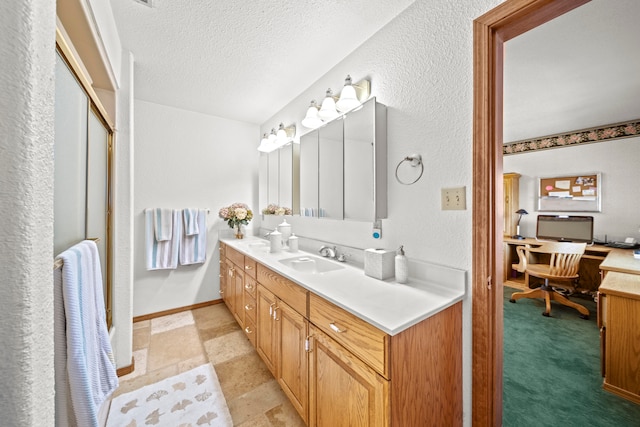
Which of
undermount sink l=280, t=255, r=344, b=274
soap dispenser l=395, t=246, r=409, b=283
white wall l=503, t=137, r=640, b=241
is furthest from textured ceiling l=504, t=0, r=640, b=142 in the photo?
undermount sink l=280, t=255, r=344, b=274

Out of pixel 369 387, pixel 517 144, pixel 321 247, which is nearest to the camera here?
pixel 369 387

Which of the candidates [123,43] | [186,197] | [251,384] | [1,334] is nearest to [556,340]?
[251,384]

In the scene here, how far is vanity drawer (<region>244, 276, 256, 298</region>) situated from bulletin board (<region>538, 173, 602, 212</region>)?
4.53 m

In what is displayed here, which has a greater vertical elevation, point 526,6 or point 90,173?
point 526,6

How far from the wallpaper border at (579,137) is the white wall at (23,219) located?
17.1 ft

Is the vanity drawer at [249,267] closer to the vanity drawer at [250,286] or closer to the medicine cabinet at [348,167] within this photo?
the vanity drawer at [250,286]

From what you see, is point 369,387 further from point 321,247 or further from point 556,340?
point 556,340

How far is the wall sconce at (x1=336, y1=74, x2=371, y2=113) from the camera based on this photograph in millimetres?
1619

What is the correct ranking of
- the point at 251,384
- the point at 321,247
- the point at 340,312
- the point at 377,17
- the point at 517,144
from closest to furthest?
the point at 340,312 < the point at 377,17 < the point at 251,384 < the point at 321,247 < the point at 517,144

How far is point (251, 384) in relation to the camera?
5.39ft

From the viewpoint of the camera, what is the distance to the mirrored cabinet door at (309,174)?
2041 mm

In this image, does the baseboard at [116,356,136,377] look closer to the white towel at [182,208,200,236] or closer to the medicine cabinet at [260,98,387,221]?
the white towel at [182,208,200,236]

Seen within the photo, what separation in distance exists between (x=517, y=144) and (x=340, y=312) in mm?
4715

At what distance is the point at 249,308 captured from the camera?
1997 mm
